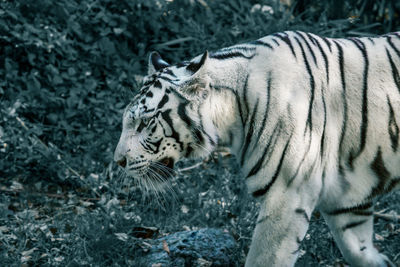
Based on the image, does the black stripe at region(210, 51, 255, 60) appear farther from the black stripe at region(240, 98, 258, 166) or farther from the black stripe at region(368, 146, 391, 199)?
the black stripe at region(368, 146, 391, 199)

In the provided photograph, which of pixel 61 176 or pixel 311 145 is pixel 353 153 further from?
pixel 61 176

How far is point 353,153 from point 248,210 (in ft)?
4.40

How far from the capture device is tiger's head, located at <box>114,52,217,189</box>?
Result: 2.82 metres

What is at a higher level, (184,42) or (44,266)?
(184,42)

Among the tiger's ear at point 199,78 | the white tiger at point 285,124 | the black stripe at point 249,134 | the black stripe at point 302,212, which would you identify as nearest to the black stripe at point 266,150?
the white tiger at point 285,124

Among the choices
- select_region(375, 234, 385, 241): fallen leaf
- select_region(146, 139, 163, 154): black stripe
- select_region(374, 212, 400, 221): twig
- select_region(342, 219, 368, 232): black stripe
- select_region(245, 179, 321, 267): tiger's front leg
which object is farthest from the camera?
select_region(374, 212, 400, 221): twig

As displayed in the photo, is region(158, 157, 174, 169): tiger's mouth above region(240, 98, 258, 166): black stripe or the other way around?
the other way around

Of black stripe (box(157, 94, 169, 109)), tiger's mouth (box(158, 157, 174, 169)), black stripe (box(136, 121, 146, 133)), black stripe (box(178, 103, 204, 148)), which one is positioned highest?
black stripe (box(157, 94, 169, 109))

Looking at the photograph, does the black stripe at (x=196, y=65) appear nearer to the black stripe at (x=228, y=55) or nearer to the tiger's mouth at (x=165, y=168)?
the black stripe at (x=228, y=55)

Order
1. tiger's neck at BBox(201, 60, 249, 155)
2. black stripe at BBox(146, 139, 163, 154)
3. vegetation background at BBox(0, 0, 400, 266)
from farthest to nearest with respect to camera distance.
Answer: vegetation background at BBox(0, 0, 400, 266) < black stripe at BBox(146, 139, 163, 154) < tiger's neck at BBox(201, 60, 249, 155)

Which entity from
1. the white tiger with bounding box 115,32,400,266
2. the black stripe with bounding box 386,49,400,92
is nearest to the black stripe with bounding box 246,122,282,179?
the white tiger with bounding box 115,32,400,266

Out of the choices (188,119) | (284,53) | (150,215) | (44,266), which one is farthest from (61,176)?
(284,53)

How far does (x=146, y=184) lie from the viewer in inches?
120

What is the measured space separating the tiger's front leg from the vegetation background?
1.94 feet
